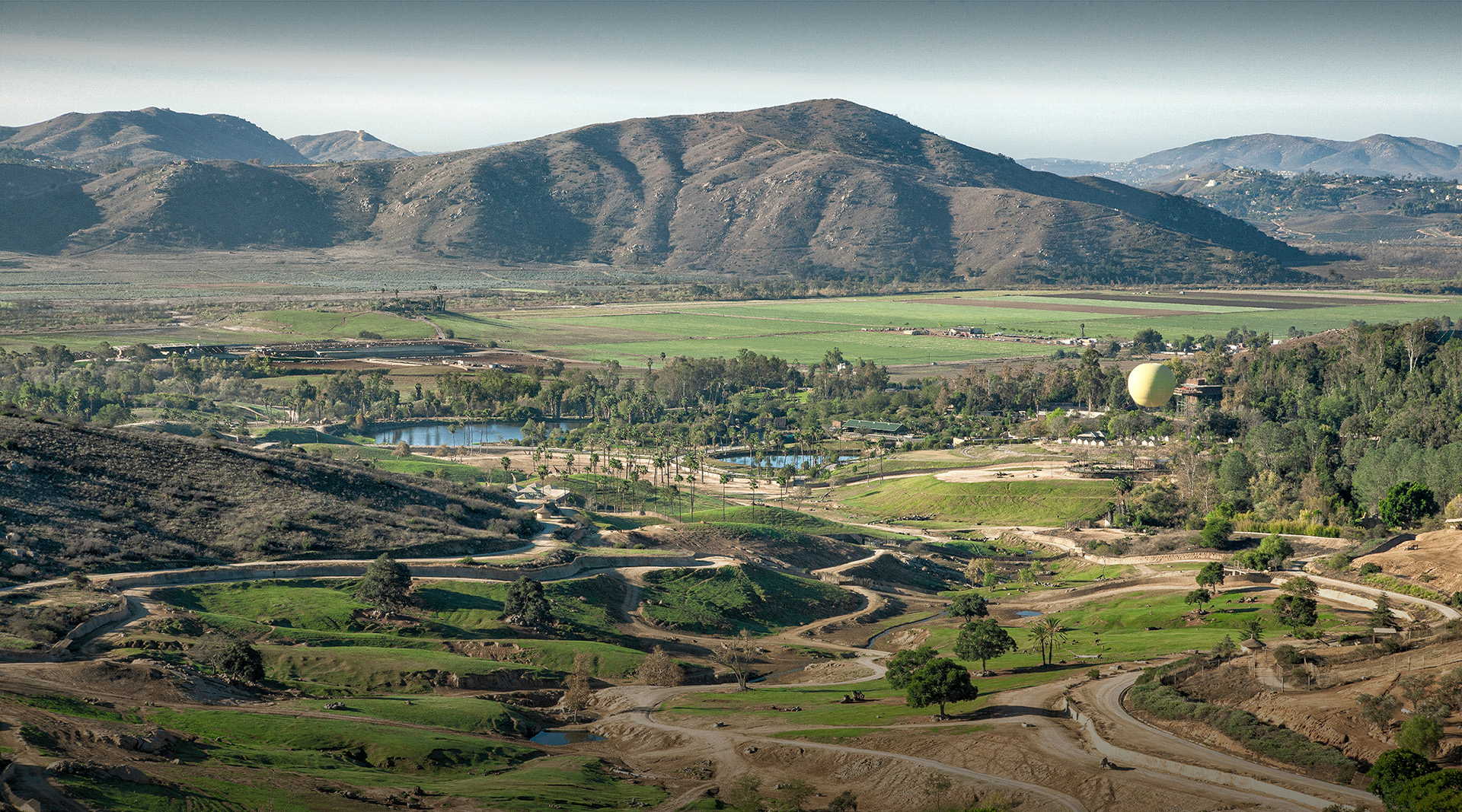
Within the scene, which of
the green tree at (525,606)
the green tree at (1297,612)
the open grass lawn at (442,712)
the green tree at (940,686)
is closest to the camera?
the open grass lawn at (442,712)

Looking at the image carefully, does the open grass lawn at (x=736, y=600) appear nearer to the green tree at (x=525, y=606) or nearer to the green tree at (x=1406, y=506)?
the green tree at (x=525, y=606)

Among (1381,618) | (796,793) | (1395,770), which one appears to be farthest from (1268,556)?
(796,793)

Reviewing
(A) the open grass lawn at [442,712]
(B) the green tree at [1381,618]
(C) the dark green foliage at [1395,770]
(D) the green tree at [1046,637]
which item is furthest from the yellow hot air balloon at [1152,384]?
(C) the dark green foliage at [1395,770]

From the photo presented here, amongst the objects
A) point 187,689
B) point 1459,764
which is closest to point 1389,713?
point 1459,764

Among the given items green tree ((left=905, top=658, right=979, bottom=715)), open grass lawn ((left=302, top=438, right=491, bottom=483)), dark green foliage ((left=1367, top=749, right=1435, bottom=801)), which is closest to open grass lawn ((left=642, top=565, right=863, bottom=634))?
green tree ((left=905, top=658, right=979, bottom=715))

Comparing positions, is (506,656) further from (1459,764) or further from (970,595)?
(1459,764)

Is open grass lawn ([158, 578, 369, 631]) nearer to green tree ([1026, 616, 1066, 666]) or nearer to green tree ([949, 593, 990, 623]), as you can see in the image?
green tree ([1026, 616, 1066, 666])

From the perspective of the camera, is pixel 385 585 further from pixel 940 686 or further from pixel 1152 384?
pixel 1152 384
